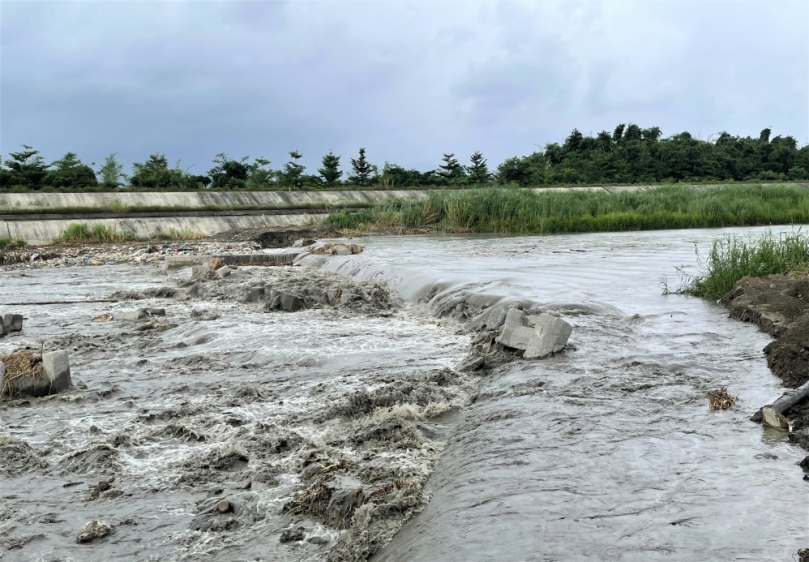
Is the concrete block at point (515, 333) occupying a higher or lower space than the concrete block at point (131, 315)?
higher

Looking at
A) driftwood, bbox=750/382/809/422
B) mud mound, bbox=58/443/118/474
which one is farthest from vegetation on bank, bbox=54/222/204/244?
driftwood, bbox=750/382/809/422

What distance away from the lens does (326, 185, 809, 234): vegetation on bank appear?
65.8 feet

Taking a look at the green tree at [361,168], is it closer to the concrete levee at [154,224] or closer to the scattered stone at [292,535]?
the concrete levee at [154,224]

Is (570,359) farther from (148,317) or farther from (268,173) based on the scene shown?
(268,173)

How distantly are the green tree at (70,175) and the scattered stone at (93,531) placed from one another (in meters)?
30.8

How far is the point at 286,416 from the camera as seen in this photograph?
4.32 m

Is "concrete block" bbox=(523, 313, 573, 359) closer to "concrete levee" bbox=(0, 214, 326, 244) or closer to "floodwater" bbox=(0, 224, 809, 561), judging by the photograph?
"floodwater" bbox=(0, 224, 809, 561)

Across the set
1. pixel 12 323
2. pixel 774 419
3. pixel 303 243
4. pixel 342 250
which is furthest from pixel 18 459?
pixel 303 243

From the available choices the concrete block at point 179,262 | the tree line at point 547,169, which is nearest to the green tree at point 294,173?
the tree line at point 547,169

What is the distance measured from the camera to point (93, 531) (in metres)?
2.86

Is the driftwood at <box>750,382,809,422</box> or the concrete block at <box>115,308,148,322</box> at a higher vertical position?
the driftwood at <box>750,382,809,422</box>

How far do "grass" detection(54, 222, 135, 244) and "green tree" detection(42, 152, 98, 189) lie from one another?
8603mm

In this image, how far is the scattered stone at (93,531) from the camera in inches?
111

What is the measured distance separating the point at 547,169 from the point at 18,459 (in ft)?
137
